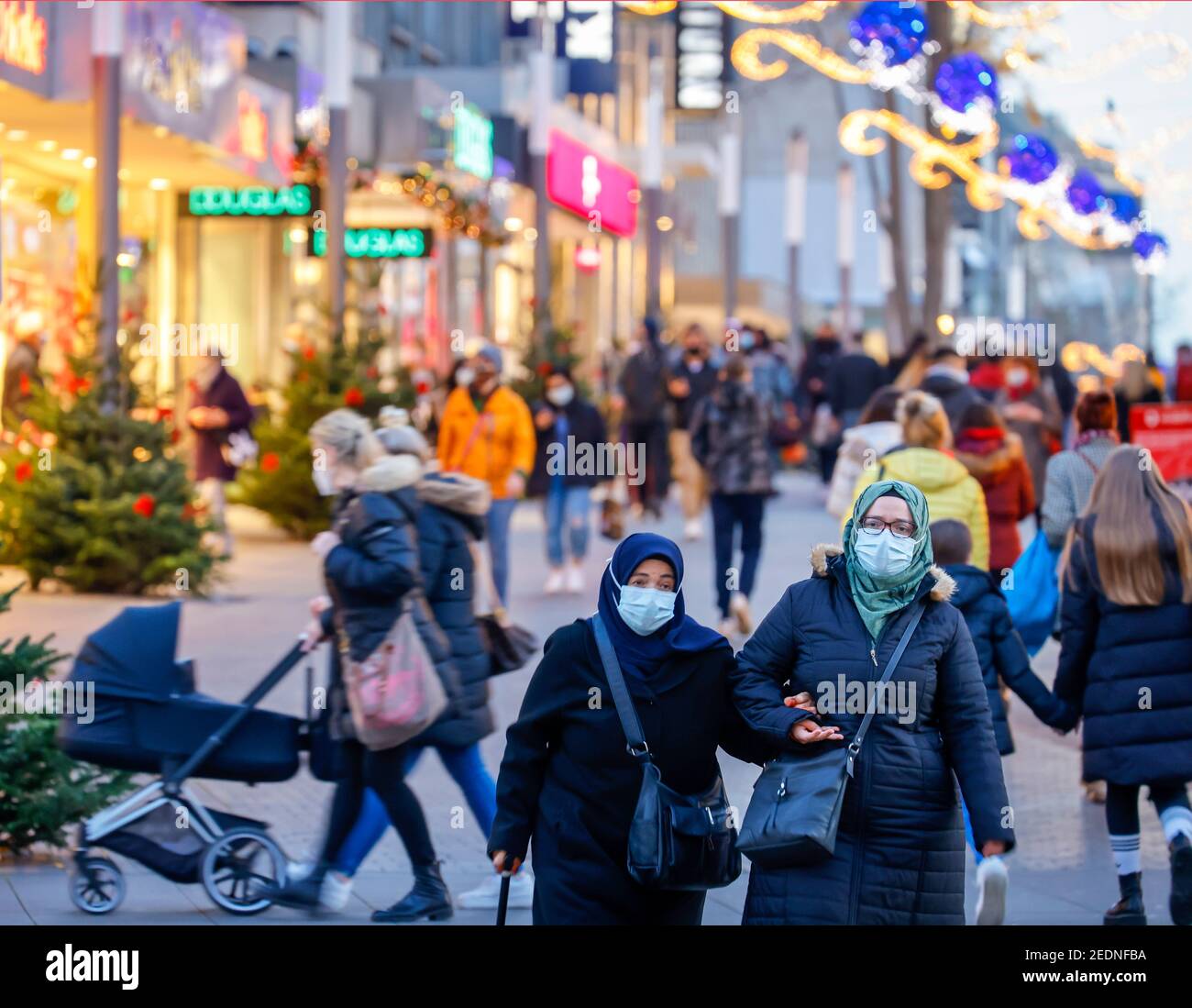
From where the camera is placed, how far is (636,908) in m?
5.21

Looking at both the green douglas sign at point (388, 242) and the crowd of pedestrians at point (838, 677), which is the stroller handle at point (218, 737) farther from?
the green douglas sign at point (388, 242)

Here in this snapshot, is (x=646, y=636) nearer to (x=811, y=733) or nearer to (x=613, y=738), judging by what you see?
(x=613, y=738)

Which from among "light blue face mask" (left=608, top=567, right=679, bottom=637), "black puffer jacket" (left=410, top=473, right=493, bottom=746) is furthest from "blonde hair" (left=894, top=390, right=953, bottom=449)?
"light blue face mask" (left=608, top=567, right=679, bottom=637)

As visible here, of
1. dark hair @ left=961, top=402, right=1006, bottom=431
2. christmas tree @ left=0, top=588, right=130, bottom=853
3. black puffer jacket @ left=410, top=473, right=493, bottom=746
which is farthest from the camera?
dark hair @ left=961, top=402, right=1006, bottom=431

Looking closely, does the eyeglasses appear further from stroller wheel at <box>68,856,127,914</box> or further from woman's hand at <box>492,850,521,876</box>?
stroller wheel at <box>68,856,127,914</box>

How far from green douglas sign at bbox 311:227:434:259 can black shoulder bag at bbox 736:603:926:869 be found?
19805 millimetres

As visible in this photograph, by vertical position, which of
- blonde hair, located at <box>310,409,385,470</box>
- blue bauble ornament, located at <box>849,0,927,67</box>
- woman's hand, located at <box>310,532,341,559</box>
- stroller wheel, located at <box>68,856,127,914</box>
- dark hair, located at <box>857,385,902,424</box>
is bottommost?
stroller wheel, located at <box>68,856,127,914</box>

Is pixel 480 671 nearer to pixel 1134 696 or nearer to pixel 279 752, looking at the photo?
pixel 279 752

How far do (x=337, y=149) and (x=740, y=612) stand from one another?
7.39 meters

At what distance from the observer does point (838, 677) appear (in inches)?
202

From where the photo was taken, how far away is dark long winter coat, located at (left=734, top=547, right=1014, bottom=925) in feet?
16.6

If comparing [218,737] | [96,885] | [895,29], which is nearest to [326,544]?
[218,737]

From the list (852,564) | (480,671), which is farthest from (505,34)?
(852,564)
